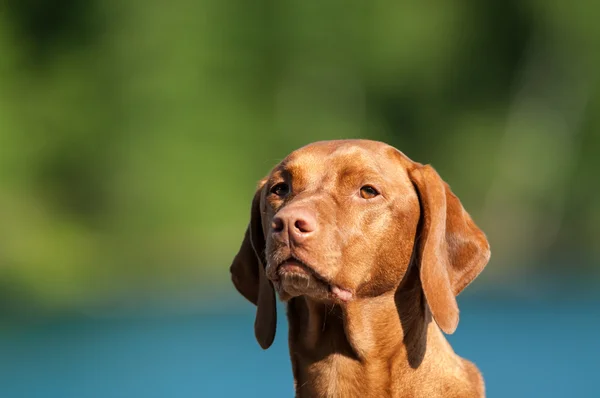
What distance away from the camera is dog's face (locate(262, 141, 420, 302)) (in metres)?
4.67

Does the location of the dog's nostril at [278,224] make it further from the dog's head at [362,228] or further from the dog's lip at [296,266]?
the dog's lip at [296,266]

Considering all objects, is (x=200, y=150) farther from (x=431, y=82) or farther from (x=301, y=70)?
(x=431, y=82)

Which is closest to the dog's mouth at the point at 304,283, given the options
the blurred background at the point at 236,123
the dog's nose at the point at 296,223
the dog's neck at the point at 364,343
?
the dog's nose at the point at 296,223

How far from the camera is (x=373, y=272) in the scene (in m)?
4.98

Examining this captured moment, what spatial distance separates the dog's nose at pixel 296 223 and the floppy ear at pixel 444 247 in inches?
26.7

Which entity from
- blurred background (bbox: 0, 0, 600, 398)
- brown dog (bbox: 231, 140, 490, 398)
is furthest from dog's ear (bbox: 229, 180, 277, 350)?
blurred background (bbox: 0, 0, 600, 398)

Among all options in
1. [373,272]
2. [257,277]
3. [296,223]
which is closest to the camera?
[296,223]

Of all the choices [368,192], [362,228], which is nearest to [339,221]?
[362,228]

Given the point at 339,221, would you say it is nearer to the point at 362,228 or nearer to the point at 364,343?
the point at 362,228

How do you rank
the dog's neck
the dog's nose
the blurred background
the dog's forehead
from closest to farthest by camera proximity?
the dog's nose
the dog's neck
the dog's forehead
the blurred background

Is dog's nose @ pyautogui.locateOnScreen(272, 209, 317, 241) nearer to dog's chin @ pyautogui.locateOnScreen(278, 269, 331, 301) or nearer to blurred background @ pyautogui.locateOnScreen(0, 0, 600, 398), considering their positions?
dog's chin @ pyautogui.locateOnScreen(278, 269, 331, 301)

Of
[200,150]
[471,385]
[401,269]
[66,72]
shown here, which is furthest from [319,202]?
[66,72]

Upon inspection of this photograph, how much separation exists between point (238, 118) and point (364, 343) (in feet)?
57.4

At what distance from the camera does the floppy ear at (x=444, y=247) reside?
493cm
